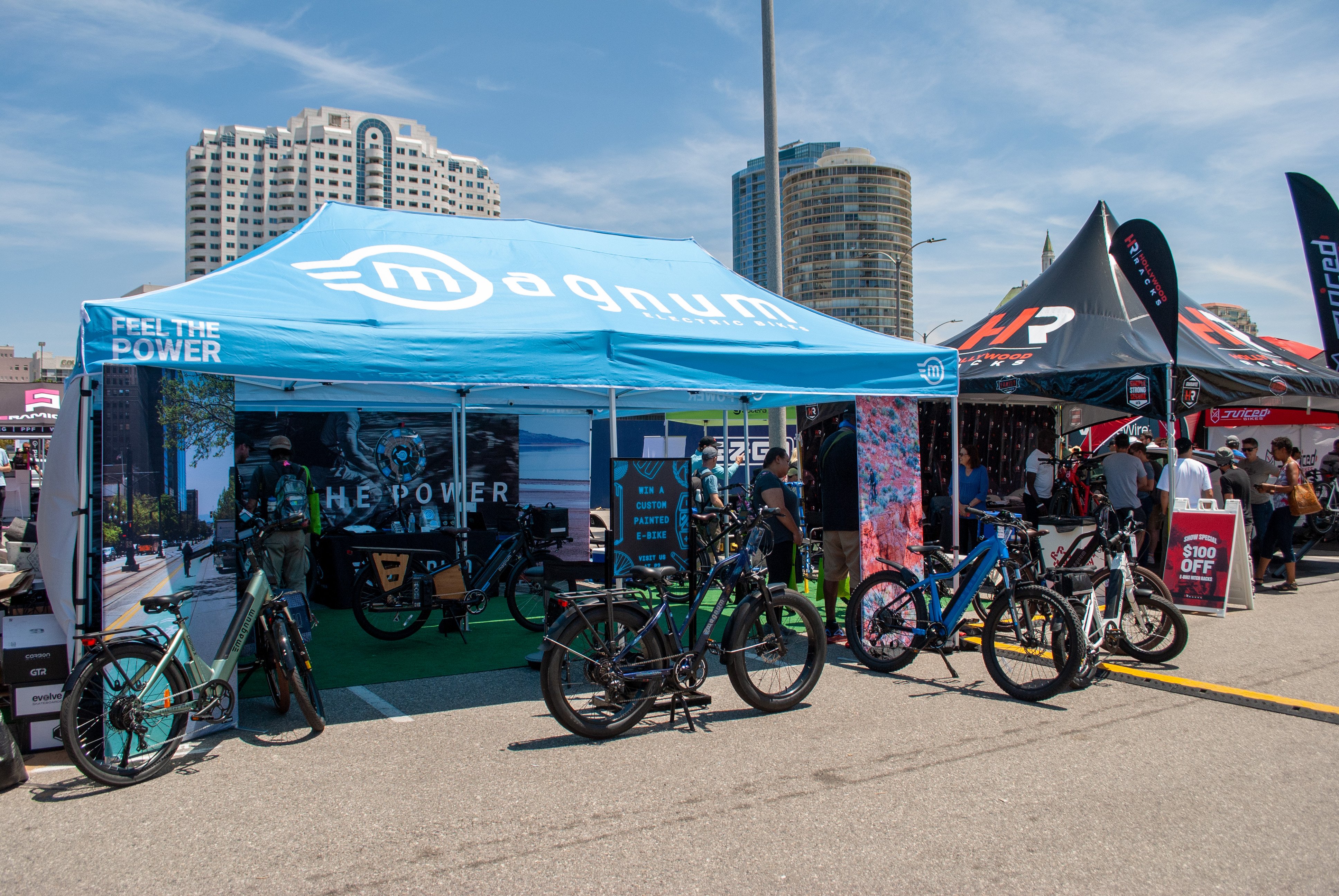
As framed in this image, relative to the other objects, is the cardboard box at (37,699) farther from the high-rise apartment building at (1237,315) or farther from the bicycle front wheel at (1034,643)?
the high-rise apartment building at (1237,315)

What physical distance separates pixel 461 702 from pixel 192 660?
165cm

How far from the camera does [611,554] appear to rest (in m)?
6.26

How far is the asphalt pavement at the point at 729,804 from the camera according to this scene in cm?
321

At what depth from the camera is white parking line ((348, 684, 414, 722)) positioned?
5.27m

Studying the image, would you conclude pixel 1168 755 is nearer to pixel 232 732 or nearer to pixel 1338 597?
pixel 232 732

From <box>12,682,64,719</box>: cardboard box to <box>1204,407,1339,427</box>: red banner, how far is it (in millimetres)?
17545

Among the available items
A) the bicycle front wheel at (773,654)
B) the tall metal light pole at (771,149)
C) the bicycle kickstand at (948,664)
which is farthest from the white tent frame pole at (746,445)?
→ the bicycle front wheel at (773,654)

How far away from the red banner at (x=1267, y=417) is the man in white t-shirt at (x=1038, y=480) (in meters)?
5.16

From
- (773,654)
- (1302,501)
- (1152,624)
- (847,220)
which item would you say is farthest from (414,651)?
(847,220)

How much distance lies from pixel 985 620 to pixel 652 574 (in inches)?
96.3

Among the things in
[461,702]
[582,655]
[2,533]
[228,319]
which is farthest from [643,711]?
[2,533]

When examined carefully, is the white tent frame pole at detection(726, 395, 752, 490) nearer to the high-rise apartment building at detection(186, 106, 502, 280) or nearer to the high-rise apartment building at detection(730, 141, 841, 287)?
the high-rise apartment building at detection(730, 141, 841, 287)

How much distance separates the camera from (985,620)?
5.85m

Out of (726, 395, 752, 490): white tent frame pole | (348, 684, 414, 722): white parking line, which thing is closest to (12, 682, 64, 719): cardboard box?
(348, 684, 414, 722): white parking line
